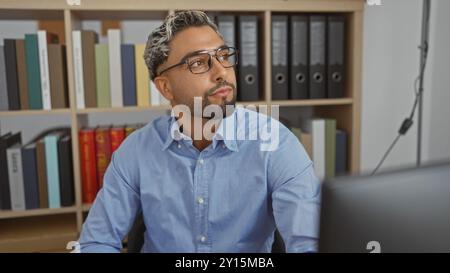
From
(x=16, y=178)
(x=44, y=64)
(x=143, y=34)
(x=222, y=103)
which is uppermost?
(x=143, y=34)

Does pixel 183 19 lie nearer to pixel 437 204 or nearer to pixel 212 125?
A: pixel 212 125

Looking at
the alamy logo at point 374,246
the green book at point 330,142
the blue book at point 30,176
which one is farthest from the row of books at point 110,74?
the alamy logo at point 374,246

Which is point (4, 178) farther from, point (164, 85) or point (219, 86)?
point (219, 86)

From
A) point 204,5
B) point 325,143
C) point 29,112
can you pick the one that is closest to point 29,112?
point 29,112

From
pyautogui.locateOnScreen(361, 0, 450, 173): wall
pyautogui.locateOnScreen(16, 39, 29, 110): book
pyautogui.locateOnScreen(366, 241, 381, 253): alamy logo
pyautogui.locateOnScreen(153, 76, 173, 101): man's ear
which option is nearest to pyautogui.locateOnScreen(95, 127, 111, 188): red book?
pyautogui.locateOnScreen(16, 39, 29, 110): book

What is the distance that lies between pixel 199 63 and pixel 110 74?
0.55 m

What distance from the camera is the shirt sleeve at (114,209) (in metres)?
0.83

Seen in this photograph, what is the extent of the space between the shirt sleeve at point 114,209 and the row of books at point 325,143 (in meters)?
0.61

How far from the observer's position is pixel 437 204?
382 mm

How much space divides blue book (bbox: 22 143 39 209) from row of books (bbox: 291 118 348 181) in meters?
0.81

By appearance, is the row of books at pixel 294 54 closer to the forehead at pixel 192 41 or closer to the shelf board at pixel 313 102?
the shelf board at pixel 313 102

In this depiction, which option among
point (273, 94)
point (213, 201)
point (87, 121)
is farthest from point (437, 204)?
point (87, 121)

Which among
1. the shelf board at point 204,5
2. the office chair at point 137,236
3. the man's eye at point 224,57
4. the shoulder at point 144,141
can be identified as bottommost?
the office chair at point 137,236

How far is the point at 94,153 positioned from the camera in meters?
1.27
